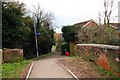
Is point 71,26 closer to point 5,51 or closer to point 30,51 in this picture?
point 30,51

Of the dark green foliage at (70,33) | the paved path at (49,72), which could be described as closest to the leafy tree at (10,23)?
the dark green foliage at (70,33)

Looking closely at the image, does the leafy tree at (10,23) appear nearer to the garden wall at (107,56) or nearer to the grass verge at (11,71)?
the grass verge at (11,71)

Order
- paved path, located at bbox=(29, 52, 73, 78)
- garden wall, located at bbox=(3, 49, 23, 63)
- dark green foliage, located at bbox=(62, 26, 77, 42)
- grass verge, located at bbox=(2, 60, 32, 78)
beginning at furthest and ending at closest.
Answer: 1. dark green foliage, located at bbox=(62, 26, 77, 42)
2. garden wall, located at bbox=(3, 49, 23, 63)
3. grass verge, located at bbox=(2, 60, 32, 78)
4. paved path, located at bbox=(29, 52, 73, 78)

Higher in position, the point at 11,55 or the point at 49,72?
the point at 11,55

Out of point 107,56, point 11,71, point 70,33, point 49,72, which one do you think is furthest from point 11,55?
point 70,33

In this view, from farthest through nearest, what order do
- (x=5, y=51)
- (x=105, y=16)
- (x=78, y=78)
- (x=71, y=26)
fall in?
(x=71, y=26) → (x=105, y=16) → (x=5, y=51) → (x=78, y=78)

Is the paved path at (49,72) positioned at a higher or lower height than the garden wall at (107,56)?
lower

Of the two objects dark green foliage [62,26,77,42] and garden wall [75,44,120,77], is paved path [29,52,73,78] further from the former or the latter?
dark green foliage [62,26,77,42]

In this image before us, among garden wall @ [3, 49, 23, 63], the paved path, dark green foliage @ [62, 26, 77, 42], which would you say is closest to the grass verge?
the paved path

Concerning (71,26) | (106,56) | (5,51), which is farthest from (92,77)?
(71,26)

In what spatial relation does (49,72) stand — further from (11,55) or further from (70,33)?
(70,33)

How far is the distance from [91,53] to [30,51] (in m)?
30.8

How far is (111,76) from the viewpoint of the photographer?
11.7 m

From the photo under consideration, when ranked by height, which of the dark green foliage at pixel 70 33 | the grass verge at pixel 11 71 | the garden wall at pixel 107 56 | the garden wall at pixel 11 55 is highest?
the dark green foliage at pixel 70 33
